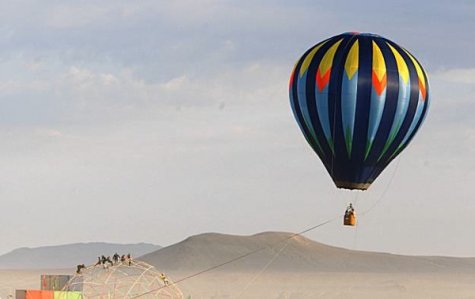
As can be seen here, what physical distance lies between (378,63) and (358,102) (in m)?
2.77

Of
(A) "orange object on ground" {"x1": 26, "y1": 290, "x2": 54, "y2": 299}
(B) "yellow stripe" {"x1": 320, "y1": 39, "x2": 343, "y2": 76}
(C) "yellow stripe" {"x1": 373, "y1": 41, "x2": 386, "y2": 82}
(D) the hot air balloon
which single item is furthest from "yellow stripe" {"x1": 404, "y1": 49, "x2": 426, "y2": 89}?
(A) "orange object on ground" {"x1": 26, "y1": 290, "x2": 54, "y2": 299}

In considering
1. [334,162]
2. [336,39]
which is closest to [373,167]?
[334,162]

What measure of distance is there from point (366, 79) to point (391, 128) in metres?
3.46

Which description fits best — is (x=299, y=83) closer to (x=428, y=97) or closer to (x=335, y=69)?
(x=335, y=69)

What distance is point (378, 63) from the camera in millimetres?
89688

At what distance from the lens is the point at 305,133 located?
92125mm

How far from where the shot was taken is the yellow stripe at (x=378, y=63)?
89312 mm

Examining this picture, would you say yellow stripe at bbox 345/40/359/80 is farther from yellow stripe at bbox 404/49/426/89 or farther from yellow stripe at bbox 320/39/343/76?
yellow stripe at bbox 404/49/426/89

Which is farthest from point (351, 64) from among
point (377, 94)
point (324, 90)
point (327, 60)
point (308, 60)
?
point (308, 60)

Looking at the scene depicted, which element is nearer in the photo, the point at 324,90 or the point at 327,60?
the point at 324,90

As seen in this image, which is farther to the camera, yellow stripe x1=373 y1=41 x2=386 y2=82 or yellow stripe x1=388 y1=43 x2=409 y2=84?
yellow stripe x1=388 y1=43 x2=409 y2=84

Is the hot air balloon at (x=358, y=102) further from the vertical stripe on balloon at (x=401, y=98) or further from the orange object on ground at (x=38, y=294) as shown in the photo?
the orange object on ground at (x=38, y=294)

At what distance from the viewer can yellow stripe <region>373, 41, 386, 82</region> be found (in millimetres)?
89312

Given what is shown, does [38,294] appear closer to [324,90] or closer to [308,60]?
[308,60]
